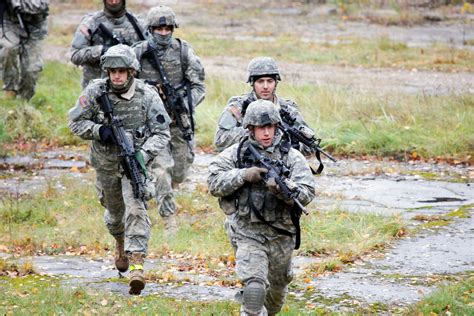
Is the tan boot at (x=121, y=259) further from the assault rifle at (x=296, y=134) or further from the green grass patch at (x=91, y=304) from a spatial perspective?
the assault rifle at (x=296, y=134)

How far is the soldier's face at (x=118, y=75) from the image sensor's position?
27.4 ft

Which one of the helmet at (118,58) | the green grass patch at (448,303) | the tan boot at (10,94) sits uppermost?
the helmet at (118,58)

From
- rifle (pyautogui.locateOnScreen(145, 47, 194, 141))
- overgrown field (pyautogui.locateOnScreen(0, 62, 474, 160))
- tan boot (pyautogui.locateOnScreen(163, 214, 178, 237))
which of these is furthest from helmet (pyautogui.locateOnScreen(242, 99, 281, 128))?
overgrown field (pyautogui.locateOnScreen(0, 62, 474, 160))

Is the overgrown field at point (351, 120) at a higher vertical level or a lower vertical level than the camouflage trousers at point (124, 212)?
lower

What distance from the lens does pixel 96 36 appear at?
449 inches

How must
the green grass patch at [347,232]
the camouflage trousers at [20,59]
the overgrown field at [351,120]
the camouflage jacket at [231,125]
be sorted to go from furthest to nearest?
the camouflage trousers at [20,59] < the overgrown field at [351,120] < the green grass patch at [347,232] < the camouflage jacket at [231,125]

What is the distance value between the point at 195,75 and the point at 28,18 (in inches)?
217

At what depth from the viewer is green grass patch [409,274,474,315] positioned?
7.47 m

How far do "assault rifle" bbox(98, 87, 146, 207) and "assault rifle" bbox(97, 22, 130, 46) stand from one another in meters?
2.89

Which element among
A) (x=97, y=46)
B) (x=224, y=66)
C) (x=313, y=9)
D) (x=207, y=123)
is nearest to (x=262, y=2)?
(x=313, y=9)

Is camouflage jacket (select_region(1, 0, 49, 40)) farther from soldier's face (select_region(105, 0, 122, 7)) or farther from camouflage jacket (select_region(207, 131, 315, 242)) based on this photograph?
camouflage jacket (select_region(207, 131, 315, 242))

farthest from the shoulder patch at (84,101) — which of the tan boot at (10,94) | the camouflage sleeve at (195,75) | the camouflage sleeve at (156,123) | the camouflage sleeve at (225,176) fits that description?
the tan boot at (10,94)

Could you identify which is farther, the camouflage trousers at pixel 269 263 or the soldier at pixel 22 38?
the soldier at pixel 22 38

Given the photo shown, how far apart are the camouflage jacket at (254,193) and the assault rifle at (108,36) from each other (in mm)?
4646
